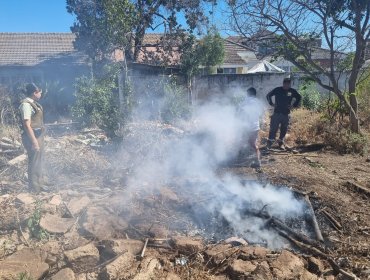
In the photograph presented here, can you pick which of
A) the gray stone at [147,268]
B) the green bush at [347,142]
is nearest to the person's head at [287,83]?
the green bush at [347,142]

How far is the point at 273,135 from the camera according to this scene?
8.62 metres

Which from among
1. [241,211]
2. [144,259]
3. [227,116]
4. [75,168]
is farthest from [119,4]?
[144,259]

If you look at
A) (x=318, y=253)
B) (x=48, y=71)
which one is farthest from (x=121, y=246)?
(x=48, y=71)

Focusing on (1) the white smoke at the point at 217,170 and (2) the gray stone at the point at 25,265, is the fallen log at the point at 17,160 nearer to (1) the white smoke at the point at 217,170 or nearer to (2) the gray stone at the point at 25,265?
(1) the white smoke at the point at 217,170

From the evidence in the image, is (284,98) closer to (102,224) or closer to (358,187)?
(358,187)

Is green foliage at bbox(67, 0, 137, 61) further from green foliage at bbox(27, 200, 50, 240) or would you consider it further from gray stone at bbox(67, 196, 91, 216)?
green foliage at bbox(27, 200, 50, 240)

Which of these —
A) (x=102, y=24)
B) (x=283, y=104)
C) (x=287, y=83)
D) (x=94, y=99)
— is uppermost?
(x=102, y=24)

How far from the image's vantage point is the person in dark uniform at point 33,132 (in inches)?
203

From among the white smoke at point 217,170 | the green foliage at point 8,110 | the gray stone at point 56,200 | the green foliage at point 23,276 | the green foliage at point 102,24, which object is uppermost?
the green foliage at point 102,24

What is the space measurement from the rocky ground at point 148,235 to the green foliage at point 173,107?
5964mm

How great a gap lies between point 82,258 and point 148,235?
89cm

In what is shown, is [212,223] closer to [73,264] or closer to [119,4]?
[73,264]

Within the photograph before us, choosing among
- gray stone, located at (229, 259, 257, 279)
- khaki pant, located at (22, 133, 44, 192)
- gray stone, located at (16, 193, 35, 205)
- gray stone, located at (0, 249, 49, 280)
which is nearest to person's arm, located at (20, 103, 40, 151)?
khaki pant, located at (22, 133, 44, 192)

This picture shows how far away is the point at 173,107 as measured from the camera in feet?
40.6
